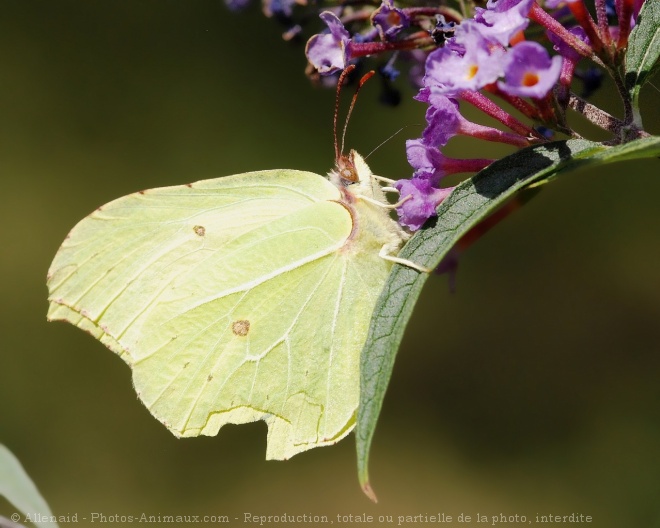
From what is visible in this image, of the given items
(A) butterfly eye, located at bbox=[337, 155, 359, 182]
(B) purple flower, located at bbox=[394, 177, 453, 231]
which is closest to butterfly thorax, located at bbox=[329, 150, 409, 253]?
(A) butterfly eye, located at bbox=[337, 155, 359, 182]

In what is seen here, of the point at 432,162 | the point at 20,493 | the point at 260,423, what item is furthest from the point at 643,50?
the point at 260,423

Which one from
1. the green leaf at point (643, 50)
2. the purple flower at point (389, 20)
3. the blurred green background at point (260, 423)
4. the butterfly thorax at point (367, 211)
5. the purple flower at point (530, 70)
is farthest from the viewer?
the blurred green background at point (260, 423)

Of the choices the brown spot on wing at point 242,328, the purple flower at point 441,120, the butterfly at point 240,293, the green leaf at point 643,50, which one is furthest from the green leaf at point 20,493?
the green leaf at point 643,50

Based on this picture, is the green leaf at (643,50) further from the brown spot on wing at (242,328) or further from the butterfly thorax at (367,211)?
the brown spot on wing at (242,328)

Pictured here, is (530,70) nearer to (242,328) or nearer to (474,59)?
(474,59)

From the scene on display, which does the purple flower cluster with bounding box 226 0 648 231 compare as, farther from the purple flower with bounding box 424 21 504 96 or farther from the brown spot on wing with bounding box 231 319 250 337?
the brown spot on wing with bounding box 231 319 250 337

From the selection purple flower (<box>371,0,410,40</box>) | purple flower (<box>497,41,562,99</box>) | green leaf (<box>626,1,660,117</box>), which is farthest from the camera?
purple flower (<box>371,0,410,40</box>)
